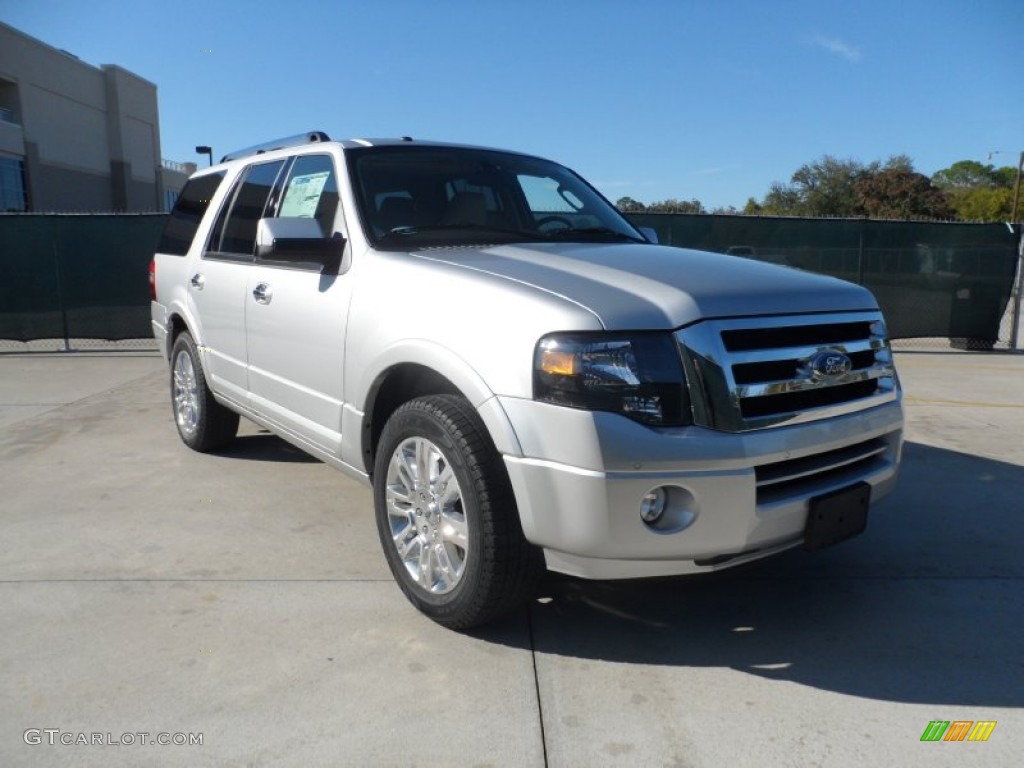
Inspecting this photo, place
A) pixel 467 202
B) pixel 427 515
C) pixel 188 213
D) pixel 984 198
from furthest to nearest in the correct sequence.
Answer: pixel 984 198, pixel 188 213, pixel 467 202, pixel 427 515

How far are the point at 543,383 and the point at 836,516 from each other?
1179 mm

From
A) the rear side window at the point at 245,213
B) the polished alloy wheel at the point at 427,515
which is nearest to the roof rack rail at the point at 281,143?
the rear side window at the point at 245,213

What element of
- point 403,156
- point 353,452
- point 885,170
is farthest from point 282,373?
point 885,170

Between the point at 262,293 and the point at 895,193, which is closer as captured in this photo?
the point at 262,293

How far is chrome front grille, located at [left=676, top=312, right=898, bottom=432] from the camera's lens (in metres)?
2.62

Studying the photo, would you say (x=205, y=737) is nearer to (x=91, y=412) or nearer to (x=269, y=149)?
(x=269, y=149)

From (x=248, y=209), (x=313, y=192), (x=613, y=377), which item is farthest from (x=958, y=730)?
(x=248, y=209)

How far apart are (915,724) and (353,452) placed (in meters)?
2.31

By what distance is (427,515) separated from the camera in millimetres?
3086

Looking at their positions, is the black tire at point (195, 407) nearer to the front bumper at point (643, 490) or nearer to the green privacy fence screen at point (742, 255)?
the front bumper at point (643, 490)

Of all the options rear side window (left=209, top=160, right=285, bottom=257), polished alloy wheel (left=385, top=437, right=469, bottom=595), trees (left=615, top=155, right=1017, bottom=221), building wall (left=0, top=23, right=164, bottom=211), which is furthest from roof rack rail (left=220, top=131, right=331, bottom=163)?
trees (left=615, top=155, right=1017, bottom=221)

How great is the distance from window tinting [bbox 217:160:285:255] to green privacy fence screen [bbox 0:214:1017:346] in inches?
268

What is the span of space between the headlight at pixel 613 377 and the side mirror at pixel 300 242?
1.38m

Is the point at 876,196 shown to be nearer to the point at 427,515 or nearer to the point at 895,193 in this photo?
the point at 895,193
